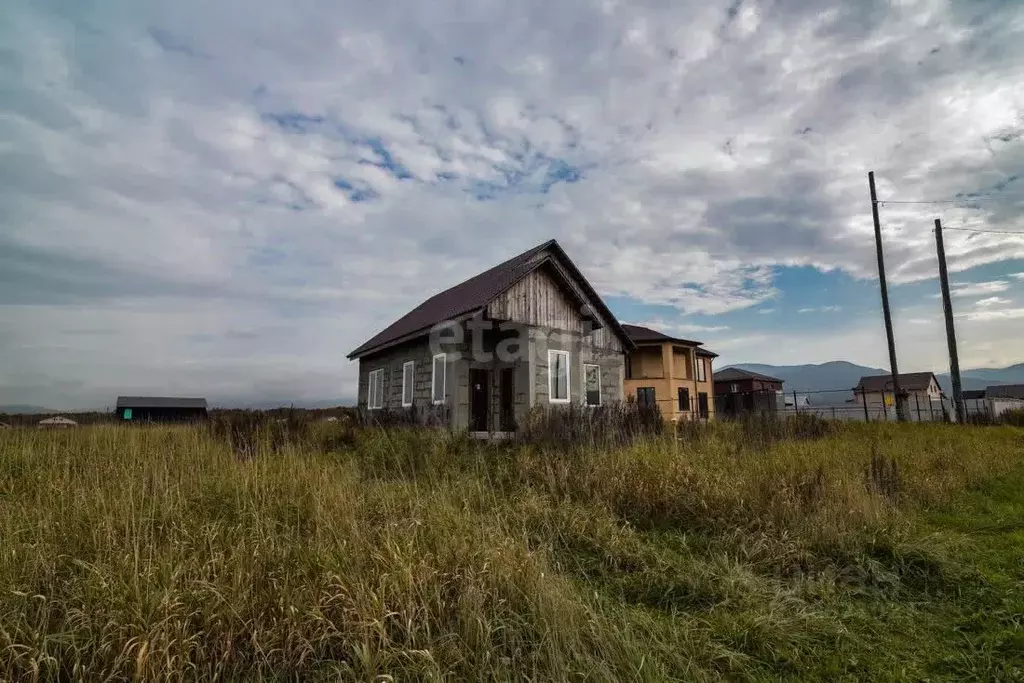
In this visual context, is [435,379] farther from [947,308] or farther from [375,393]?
[947,308]

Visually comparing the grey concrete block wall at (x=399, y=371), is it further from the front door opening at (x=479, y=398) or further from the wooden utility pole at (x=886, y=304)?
the wooden utility pole at (x=886, y=304)

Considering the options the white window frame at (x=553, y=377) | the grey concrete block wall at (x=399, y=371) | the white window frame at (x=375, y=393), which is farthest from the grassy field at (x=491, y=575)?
the white window frame at (x=375, y=393)

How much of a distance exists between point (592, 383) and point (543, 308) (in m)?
3.22

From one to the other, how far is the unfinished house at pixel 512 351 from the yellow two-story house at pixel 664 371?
12328 millimetres

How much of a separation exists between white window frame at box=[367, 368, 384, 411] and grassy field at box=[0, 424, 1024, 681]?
1098 cm

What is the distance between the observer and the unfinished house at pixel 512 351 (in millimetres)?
14078

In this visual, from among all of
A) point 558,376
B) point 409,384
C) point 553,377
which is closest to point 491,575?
point 553,377

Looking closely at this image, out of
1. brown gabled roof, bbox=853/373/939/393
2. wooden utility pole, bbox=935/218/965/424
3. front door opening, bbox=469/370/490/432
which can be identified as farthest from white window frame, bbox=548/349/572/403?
brown gabled roof, bbox=853/373/939/393

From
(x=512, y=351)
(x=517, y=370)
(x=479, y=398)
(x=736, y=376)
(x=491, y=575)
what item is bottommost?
(x=491, y=575)

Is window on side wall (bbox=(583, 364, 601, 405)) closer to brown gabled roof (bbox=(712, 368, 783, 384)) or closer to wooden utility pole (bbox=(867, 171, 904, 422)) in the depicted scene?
wooden utility pole (bbox=(867, 171, 904, 422))

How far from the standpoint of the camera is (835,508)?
611 cm

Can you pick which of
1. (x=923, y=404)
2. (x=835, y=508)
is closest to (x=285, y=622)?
(x=835, y=508)

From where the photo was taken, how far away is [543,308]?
15266mm

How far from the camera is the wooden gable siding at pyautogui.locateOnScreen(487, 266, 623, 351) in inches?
555
